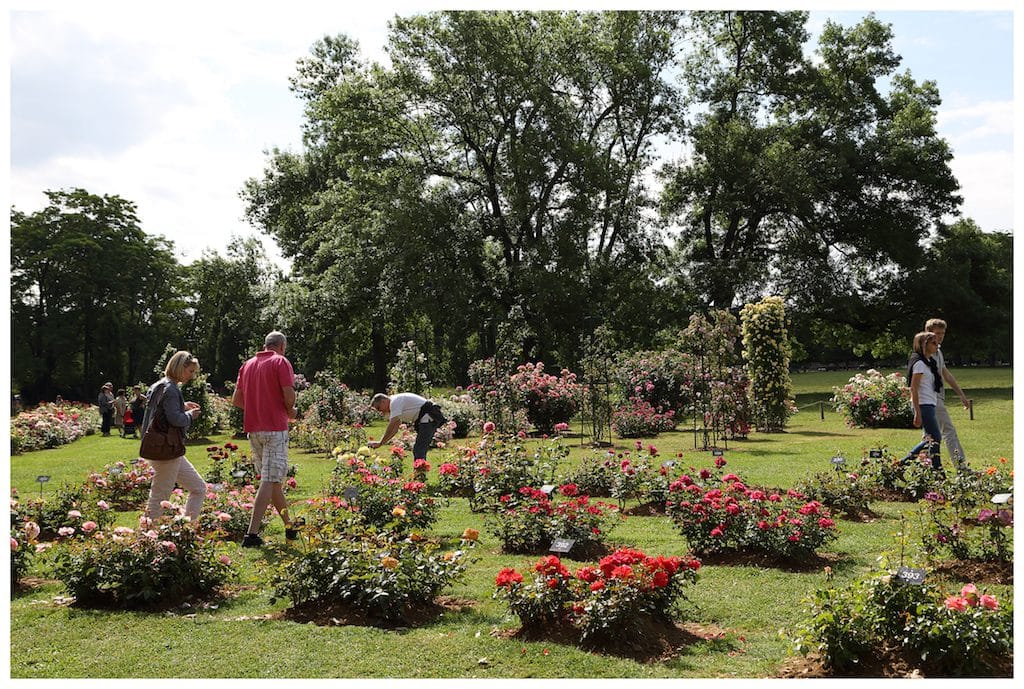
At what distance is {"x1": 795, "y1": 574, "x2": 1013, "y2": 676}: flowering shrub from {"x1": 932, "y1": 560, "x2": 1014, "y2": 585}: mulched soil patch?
4.99ft

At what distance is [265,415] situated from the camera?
22.2ft

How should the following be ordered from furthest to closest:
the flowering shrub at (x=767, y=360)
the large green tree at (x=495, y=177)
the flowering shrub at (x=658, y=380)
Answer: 1. the large green tree at (x=495, y=177)
2. the flowering shrub at (x=658, y=380)
3. the flowering shrub at (x=767, y=360)

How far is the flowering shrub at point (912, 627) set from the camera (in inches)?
153

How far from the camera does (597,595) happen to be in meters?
4.51

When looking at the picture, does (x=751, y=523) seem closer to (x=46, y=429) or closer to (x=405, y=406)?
(x=405, y=406)

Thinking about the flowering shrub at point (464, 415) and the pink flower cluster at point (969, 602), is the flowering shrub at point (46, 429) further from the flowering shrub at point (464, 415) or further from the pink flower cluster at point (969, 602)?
the pink flower cluster at point (969, 602)

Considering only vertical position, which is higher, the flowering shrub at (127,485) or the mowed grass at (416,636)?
the flowering shrub at (127,485)

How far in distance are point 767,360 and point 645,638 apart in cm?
1303

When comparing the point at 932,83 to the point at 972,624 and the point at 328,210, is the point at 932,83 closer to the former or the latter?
the point at 328,210

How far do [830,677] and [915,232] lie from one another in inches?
1177

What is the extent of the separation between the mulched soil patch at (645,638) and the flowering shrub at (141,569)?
2157 millimetres

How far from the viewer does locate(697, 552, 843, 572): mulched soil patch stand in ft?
19.8

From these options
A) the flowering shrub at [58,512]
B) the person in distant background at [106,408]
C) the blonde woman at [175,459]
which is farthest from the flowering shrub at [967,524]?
the person in distant background at [106,408]

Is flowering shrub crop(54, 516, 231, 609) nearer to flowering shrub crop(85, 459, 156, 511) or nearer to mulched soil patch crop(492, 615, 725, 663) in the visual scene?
mulched soil patch crop(492, 615, 725, 663)
